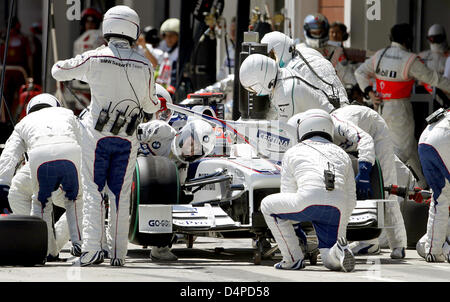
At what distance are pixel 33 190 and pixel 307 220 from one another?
270 centimetres

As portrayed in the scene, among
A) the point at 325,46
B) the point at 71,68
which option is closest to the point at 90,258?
the point at 71,68

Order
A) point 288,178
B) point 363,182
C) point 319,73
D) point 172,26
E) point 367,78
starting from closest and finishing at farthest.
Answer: point 288,178
point 363,182
point 319,73
point 367,78
point 172,26

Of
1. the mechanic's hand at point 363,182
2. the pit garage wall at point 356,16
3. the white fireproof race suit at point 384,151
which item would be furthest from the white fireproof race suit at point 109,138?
the pit garage wall at point 356,16

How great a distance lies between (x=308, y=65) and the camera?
12.3 m

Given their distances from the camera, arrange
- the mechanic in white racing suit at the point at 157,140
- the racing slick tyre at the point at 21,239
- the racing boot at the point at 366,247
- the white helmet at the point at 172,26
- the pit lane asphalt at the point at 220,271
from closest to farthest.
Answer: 1. the pit lane asphalt at the point at 220,271
2. the racing slick tyre at the point at 21,239
3. the mechanic in white racing suit at the point at 157,140
4. the racing boot at the point at 366,247
5. the white helmet at the point at 172,26

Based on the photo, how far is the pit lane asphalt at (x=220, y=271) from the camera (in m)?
9.41

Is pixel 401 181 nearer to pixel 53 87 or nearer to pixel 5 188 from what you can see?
pixel 5 188

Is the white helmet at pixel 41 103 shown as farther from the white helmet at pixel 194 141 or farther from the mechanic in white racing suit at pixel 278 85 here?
the mechanic in white racing suit at pixel 278 85

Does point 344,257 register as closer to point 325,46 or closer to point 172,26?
point 325,46

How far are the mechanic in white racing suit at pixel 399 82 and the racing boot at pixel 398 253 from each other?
3.52 metres

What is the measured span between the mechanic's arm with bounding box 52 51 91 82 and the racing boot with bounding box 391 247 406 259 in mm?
3470

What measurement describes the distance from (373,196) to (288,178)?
120cm

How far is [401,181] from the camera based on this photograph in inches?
511
